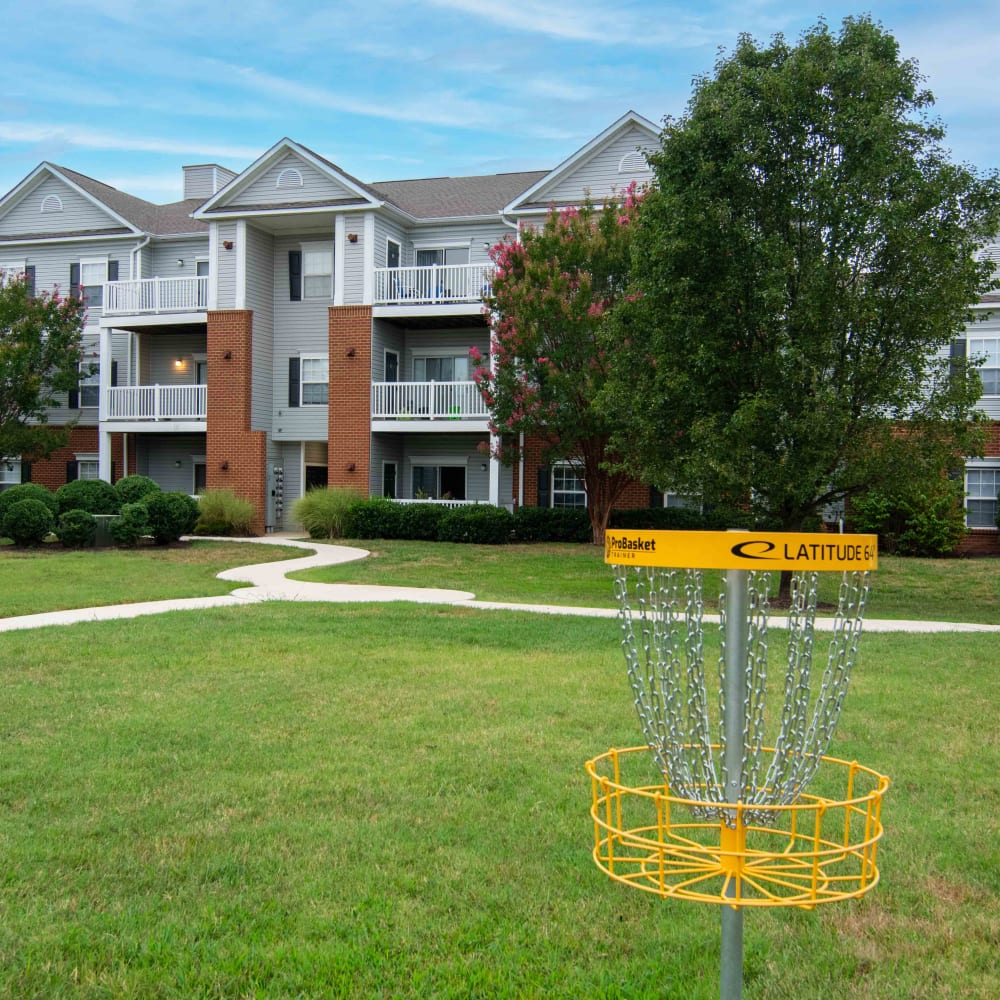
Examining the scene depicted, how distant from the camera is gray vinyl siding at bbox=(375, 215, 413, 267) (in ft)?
94.1

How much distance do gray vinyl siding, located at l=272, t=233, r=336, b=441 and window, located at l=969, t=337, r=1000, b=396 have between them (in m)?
17.0

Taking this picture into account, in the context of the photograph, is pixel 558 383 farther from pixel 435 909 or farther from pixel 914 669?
pixel 435 909

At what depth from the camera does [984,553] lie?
87.0 feet

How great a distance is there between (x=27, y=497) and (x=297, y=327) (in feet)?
31.6

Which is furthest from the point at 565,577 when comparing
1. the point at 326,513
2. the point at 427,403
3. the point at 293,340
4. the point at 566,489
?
the point at 293,340

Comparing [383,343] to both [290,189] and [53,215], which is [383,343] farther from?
[53,215]

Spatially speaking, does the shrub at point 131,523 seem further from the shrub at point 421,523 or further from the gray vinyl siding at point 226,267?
the gray vinyl siding at point 226,267

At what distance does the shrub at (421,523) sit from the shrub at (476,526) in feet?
1.08

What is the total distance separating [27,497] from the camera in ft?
76.7

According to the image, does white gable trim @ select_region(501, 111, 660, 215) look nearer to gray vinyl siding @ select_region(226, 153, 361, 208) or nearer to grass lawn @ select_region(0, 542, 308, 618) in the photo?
gray vinyl siding @ select_region(226, 153, 361, 208)

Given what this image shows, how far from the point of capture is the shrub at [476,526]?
81.7 ft

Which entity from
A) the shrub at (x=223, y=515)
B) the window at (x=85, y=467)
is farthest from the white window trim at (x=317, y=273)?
the window at (x=85, y=467)

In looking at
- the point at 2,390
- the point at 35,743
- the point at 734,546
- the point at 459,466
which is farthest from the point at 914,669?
the point at 2,390

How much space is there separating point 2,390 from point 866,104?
23.3m
